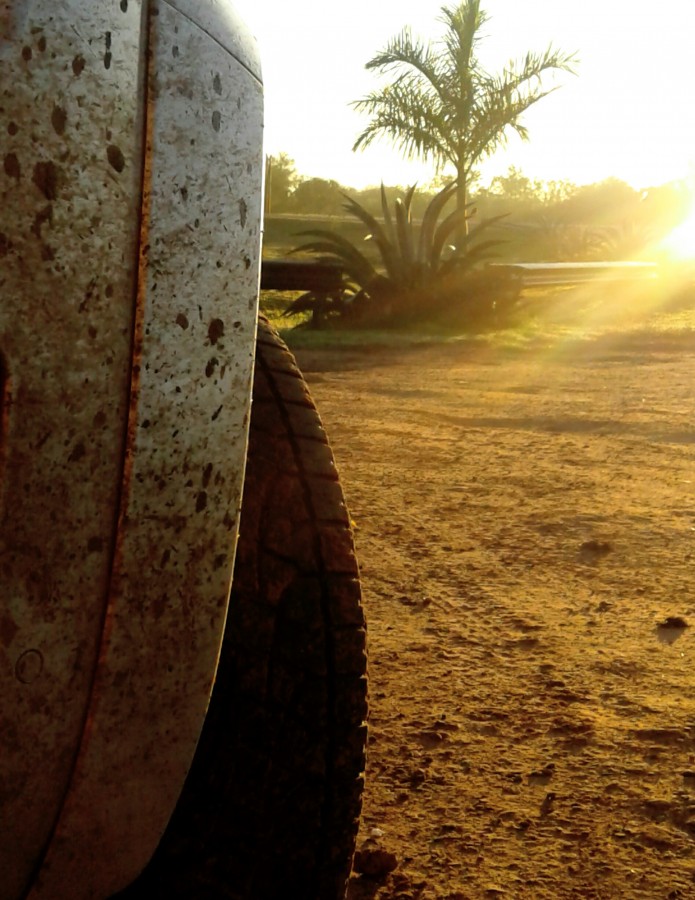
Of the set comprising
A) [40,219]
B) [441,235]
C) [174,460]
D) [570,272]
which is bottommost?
[174,460]

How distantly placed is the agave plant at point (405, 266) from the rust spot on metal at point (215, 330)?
40.7 feet

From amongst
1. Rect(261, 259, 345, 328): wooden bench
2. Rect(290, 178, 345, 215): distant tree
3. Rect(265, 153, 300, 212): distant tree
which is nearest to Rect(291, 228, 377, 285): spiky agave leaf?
Rect(261, 259, 345, 328): wooden bench

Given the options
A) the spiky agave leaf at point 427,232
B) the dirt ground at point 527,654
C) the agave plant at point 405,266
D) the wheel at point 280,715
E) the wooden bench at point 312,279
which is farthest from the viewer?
the spiky agave leaf at point 427,232

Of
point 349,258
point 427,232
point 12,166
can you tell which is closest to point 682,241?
point 427,232

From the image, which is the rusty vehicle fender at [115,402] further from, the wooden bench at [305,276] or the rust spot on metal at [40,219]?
the wooden bench at [305,276]

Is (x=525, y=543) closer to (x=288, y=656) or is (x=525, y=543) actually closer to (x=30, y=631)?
(x=288, y=656)

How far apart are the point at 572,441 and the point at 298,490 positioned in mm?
4042

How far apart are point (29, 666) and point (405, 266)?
537 inches

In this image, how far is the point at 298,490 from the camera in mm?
1335

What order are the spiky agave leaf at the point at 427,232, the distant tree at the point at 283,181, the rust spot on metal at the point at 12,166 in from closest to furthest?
the rust spot on metal at the point at 12,166, the spiky agave leaf at the point at 427,232, the distant tree at the point at 283,181

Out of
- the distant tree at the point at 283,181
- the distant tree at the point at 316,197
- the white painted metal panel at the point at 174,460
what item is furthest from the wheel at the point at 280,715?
the distant tree at the point at 316,197

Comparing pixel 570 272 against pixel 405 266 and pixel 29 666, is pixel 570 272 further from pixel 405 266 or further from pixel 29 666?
pixel 29 666

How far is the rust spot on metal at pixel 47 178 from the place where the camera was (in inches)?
37.7

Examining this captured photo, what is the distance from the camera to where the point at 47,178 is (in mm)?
965
